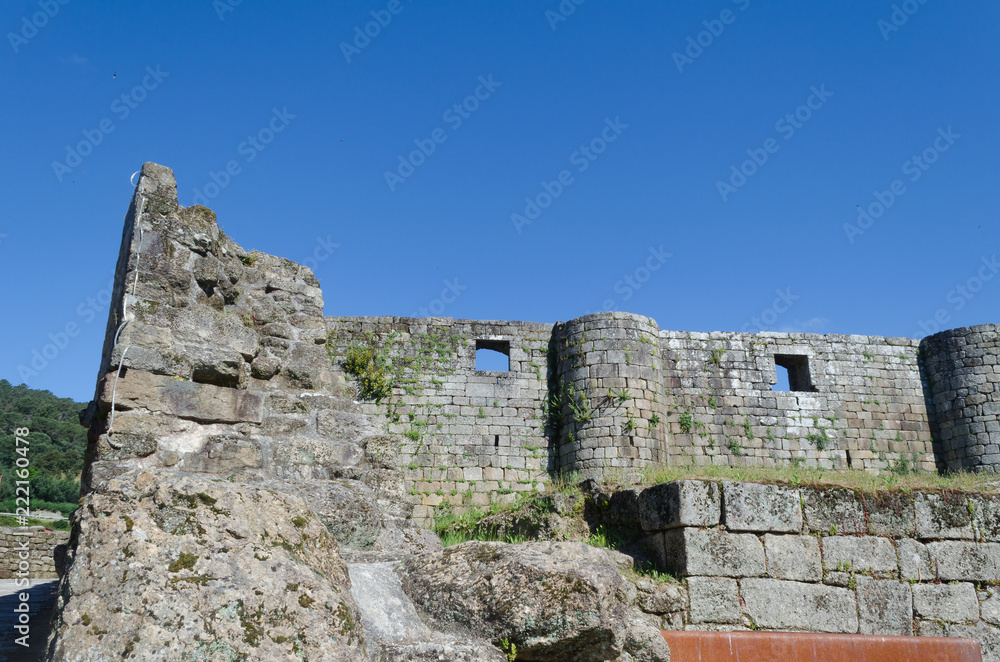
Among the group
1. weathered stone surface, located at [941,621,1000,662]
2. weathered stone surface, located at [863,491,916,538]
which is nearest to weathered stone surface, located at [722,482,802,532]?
weathered stone surface, located at [863,491,916,538]

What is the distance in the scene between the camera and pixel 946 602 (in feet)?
16.1

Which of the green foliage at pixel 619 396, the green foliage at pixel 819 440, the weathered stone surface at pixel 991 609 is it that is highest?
the green foliage at pixel 619 396

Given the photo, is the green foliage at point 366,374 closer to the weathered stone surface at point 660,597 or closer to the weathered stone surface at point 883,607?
the weathered stone surface at point 660,597

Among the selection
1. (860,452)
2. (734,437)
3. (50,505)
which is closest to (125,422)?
(734,437)

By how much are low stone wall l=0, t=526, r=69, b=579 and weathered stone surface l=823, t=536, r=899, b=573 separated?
11.7 meters

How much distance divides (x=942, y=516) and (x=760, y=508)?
1.31m

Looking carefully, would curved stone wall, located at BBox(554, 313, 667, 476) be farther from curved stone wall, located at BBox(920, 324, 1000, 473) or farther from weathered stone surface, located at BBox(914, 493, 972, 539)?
weathered stone surface, located at BBox(914, 493, 972, 539)

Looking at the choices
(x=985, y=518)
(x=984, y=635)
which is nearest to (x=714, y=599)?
(x=984, y=635)

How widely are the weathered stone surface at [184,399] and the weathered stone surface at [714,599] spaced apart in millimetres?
2762

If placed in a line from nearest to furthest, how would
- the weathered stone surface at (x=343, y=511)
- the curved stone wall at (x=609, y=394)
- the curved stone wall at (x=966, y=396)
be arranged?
the weathered stone surface at (x=343, y=511) < the curved stone wall at (x=609, y=394) < the curved stone wall at (x=966, y=396)

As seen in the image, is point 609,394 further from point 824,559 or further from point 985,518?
point 824,559

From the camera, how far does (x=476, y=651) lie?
255 cm

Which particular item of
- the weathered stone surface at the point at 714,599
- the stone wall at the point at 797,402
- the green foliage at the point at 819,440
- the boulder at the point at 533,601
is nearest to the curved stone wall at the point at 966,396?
the stone wall at the point at 797,402

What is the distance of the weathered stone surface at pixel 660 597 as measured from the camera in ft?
14.6
